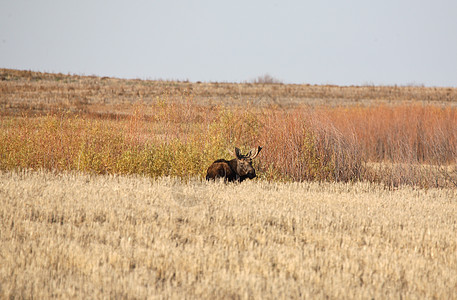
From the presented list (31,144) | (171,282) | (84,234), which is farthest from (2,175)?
(171,282)

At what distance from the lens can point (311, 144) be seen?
1195 centimetres

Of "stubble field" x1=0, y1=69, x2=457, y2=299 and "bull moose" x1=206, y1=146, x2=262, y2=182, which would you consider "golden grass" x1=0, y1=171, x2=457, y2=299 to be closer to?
"stubble field" x1=0, y1=69, x2=457, y2=299

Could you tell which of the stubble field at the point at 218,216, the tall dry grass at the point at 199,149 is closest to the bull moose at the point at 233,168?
the stubble field at the point at 218,216

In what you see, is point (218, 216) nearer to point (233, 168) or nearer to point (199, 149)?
point (233, 168)

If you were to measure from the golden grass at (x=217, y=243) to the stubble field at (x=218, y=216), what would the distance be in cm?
2

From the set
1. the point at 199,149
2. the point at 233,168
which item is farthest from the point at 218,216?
the point at 199,149

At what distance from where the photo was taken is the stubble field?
194 inches

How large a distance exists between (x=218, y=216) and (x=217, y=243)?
3.80 feet

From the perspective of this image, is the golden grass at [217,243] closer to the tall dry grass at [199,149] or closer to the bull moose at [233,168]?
the bull moose at [233,168]

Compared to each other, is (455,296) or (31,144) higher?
(31,144)

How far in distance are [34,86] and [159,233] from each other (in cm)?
3343

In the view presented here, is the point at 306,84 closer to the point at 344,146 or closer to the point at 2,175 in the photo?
the point at 344,146

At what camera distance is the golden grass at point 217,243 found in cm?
478

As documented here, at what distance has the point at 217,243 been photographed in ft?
20.5
